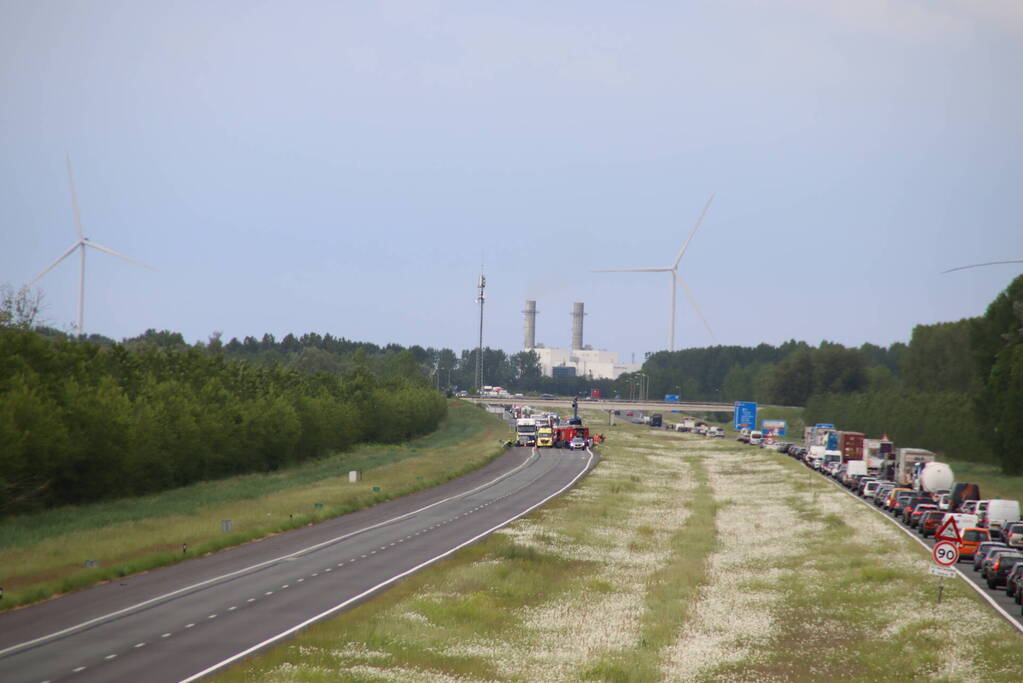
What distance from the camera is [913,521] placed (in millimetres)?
66500

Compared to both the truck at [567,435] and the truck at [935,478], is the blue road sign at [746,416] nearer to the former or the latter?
the truck at [567,435]

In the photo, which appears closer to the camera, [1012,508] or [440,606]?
[440,606]

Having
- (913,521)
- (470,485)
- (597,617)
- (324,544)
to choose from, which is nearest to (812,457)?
(470,485)

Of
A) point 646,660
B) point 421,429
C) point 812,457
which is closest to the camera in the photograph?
point 646,660

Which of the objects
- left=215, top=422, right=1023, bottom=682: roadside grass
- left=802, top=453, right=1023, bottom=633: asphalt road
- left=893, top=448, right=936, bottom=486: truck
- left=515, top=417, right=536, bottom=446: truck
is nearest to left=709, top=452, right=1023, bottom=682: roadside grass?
left=215, top=422, right=1023, bottom=682: roadside grass

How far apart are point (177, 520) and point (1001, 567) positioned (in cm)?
3971

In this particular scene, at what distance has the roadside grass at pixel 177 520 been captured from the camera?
43562 mm

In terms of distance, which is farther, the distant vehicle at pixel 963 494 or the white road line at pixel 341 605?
the distant vehicle at pixel 963 494

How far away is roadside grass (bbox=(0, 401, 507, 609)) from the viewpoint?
143 ft

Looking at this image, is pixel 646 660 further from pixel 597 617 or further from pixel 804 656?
pixel 597 617

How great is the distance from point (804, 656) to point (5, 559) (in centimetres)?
3115

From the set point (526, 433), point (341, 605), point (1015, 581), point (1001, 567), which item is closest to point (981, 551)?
point (1001, 567)

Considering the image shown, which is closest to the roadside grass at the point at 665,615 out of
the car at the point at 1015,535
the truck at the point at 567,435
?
the car at the point at 1015,535

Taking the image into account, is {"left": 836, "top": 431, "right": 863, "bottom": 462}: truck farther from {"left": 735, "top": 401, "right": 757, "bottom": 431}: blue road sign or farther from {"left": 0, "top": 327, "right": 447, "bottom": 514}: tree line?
{"left": 735, "top": 401, "right": 757, "bottom": 431}: blue road sign
